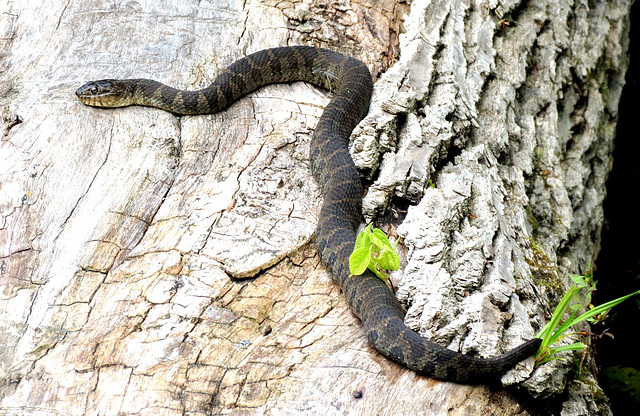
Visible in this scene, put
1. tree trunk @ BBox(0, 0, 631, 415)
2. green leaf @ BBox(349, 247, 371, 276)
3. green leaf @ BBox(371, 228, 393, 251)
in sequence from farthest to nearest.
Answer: green leaf @ BBox(349, 247, 371, 276) → green leaf @ BBox(371, 228, 393, 251) → tree trunk @ BBox(0, 0, 631, 415)

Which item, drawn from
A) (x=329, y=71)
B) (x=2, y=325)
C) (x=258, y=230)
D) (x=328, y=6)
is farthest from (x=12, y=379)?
(x=328, y=6)

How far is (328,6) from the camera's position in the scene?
6.75 meters

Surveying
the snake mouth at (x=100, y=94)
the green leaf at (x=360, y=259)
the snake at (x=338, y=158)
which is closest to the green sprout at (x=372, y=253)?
the green leaf at (x=360, y=259)

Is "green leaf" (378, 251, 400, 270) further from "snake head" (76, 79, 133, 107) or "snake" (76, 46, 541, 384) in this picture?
"snake head" (76, 79, 133, 107)

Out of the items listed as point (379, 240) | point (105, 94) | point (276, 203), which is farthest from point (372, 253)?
point (105, 94)

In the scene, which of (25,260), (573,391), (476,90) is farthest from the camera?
(476,90)

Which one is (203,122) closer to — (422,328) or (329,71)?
(329,71)

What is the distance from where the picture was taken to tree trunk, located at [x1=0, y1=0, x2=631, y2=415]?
11.6 ft

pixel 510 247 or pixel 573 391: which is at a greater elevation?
pixel 510 247

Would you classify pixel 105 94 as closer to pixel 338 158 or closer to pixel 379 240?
pixel 338 158

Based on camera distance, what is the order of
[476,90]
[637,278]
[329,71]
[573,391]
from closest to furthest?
1. [573,391]
2. [637,278]
3. [476,90]
4. [329,71]

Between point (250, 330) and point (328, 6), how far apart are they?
4446mm

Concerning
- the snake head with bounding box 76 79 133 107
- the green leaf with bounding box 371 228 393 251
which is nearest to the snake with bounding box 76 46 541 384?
the snake head with bounding box 76 79 133 107

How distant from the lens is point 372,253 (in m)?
4.13
